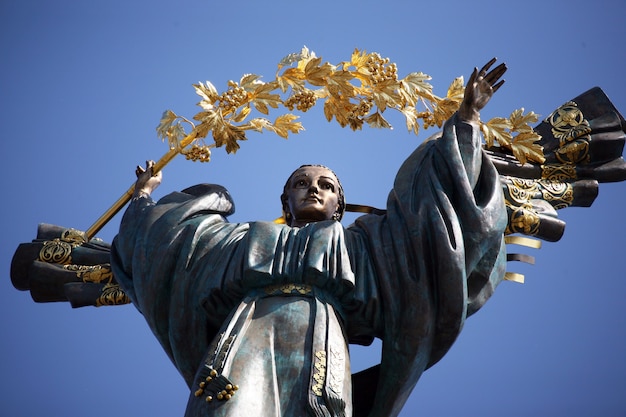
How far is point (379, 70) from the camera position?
884 cm

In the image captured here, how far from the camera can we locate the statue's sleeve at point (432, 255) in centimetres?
746

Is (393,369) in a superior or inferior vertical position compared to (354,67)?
inferior

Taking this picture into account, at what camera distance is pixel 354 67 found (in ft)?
29.1

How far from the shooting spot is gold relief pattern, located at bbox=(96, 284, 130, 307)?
8.51m

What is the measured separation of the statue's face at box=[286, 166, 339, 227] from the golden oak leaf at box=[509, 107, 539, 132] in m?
1.16

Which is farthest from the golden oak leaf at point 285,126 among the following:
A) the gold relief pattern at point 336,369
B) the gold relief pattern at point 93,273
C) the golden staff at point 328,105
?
the gold relief pattern at point 336,369

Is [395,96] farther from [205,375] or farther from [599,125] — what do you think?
[205,375]

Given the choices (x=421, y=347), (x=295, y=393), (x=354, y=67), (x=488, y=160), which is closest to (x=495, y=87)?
(x=488, y=160)

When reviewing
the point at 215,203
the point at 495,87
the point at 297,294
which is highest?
the point at 495,87

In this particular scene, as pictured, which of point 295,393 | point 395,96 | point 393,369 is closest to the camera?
point 295,393

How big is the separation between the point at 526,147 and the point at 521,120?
0.56 feet

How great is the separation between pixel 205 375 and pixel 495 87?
2.49 metres

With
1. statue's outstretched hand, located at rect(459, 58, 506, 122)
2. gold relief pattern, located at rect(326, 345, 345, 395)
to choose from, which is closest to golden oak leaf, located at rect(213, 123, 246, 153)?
statue's outstretched hand, located at rect(459, 58, 506, 122)

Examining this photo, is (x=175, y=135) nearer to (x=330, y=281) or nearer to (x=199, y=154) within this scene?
(x=199, y=154)
